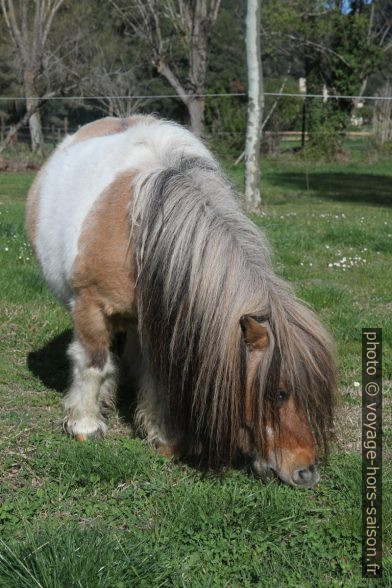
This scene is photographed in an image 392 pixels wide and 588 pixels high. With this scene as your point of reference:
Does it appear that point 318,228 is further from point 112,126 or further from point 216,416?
point 216,416

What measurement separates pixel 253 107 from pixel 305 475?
33.6 ft

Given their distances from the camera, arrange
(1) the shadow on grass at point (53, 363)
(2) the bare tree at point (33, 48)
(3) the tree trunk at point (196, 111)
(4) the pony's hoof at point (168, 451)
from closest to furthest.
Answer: (4) the pony's hoof at point (168, 451) < (1) the shadow on grass at point (53, 363) < (3) the tree trunk at point (196, 111) < (2) the bare tree at point (33, 48)

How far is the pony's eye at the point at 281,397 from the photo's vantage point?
268cm

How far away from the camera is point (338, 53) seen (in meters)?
26.7

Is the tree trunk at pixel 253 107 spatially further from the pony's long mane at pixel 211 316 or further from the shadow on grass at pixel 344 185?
the pony's long mane at pixel 211 316

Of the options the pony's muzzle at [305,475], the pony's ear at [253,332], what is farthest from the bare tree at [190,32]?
the pony's muzzle at [305,475]

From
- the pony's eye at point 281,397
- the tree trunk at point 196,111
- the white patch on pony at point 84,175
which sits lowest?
the tree trunk at point 196,111

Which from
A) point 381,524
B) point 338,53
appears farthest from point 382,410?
point 338,53

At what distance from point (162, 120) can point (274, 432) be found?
1.98 meters

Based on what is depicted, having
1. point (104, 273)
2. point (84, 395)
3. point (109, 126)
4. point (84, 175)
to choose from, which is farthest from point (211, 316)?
point (109, 126)

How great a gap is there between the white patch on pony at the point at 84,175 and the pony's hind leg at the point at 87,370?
0.22 metres

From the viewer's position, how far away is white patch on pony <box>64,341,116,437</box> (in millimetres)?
3479

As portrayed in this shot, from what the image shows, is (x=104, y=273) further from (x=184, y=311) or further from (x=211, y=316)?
(x=211, y=316)

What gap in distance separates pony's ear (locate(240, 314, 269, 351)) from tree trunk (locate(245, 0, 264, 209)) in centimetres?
930
